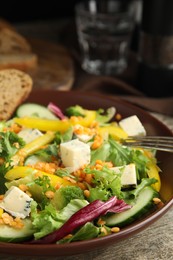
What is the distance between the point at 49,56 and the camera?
3.84 m

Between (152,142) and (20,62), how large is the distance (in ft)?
4.83

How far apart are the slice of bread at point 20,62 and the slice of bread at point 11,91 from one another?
735 mm

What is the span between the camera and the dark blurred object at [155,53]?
3412 millimetres

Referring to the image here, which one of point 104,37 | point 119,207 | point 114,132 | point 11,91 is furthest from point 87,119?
point 104,37

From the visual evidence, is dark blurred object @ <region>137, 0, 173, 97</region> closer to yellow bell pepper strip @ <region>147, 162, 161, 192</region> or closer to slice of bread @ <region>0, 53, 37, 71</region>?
slice of bread @ <region>0, 53, 37, 71</region>

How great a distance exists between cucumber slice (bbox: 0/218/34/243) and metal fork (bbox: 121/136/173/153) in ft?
2.47

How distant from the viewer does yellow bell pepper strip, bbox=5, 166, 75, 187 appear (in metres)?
2.04

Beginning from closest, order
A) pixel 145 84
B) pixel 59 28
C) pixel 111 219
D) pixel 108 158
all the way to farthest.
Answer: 1. pixel 111 219
2. pixel 108 158
3. pixel 145 84
4. pixel 59 28

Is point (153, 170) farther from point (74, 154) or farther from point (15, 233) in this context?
point (15, 233)

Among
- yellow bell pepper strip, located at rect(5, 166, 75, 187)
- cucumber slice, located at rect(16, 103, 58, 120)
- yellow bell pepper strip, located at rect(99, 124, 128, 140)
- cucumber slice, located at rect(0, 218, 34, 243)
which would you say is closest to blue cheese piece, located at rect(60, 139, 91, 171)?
yellow bell pepper strip, located at rect(5, 166, 75, 187)

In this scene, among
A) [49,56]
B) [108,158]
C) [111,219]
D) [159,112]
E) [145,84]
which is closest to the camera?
[111,219]

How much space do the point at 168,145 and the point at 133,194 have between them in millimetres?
420

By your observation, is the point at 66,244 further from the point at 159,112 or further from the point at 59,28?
the point at 59,28

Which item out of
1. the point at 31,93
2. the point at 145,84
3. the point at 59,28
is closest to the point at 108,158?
the point at 31,93
